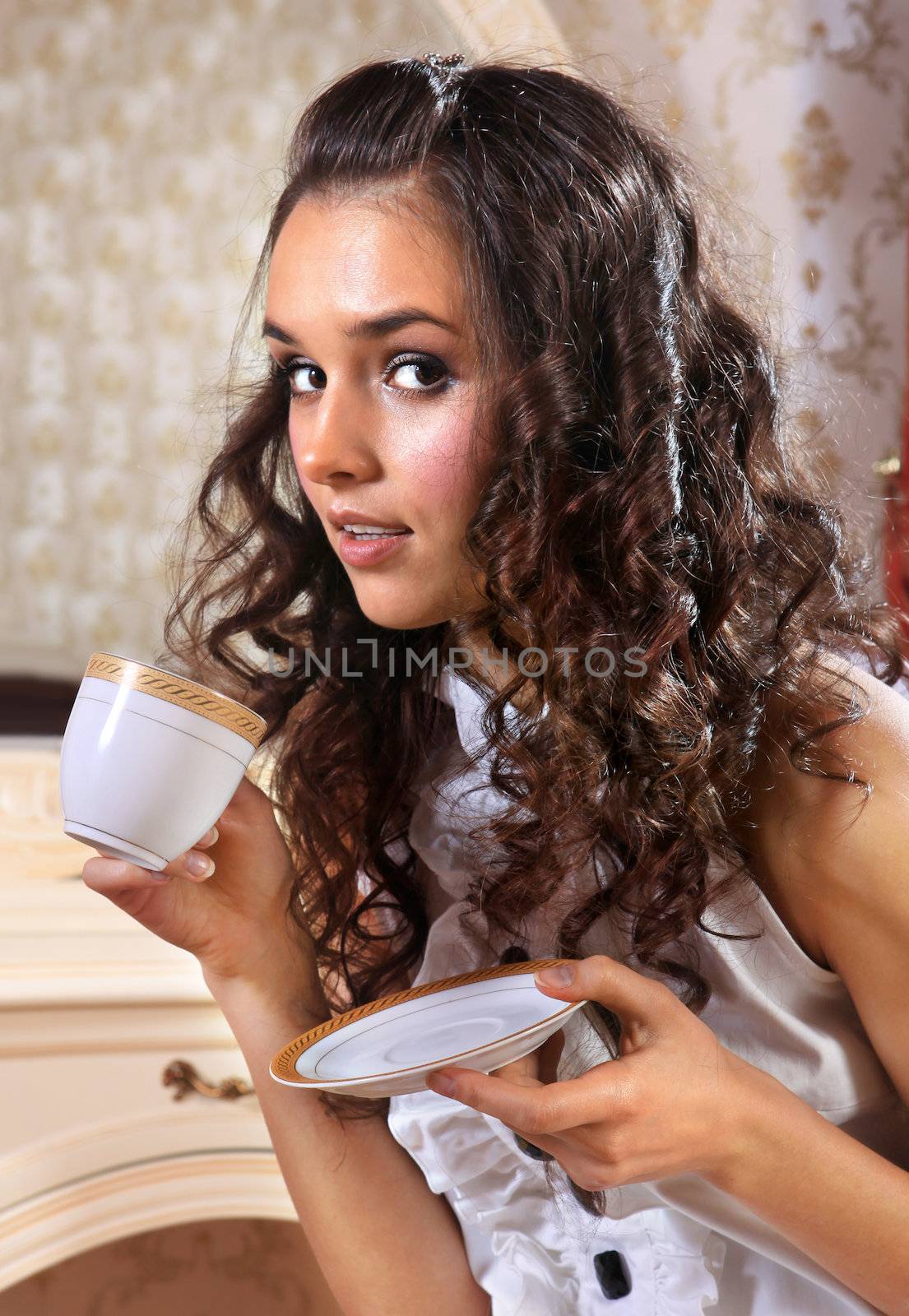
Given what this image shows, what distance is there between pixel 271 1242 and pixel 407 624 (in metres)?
1.05

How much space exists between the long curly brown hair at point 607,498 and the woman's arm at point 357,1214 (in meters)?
0.03

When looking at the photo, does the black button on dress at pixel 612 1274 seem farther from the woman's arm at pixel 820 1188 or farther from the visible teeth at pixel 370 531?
the visible teeth at pixel 370 531

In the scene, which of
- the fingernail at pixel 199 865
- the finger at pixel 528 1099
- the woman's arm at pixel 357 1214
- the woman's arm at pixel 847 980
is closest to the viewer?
the finger at pixel 528 1099

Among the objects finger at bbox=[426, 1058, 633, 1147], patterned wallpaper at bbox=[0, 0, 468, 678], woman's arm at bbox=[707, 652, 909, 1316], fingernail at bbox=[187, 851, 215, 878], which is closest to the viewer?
finger at bbox=[426, 1058, 633, 1147]

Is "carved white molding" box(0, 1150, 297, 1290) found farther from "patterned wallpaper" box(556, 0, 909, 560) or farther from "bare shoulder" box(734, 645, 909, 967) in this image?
"patterned wallpaper" box(556, 0, 909, 560)

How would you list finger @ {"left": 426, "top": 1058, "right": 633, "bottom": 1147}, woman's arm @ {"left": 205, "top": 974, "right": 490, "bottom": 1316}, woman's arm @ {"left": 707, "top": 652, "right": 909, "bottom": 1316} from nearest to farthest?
finger @ {"left": 426, "top": 1058, "right": 633, "bottom": 1147}
woman's arm @ {"left": 707, "top": 652, "right": 909, "bottom": 1316}
woman's arm @ {"left": 205, "top": 974, "right": 490, "bottom": 1316}

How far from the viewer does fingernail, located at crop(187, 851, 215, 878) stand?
0.84 metres

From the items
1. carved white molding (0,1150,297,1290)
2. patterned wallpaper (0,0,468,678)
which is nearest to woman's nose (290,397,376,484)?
carved white molding (0,1150,297,1290)

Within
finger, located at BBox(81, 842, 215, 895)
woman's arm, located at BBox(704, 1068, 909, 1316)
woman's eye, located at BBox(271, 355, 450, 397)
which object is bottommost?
woman's arm, located at BBox(704, 1068, 909, 1316)

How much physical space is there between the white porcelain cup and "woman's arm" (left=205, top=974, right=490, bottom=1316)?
0.26m

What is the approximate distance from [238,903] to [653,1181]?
1.15 ft

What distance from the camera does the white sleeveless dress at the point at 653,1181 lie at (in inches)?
34.2

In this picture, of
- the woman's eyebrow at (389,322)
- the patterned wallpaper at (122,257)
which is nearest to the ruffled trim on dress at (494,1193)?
the woman's eyebrow at (389,322)

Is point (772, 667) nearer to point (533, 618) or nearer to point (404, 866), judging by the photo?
point (533, 618)
